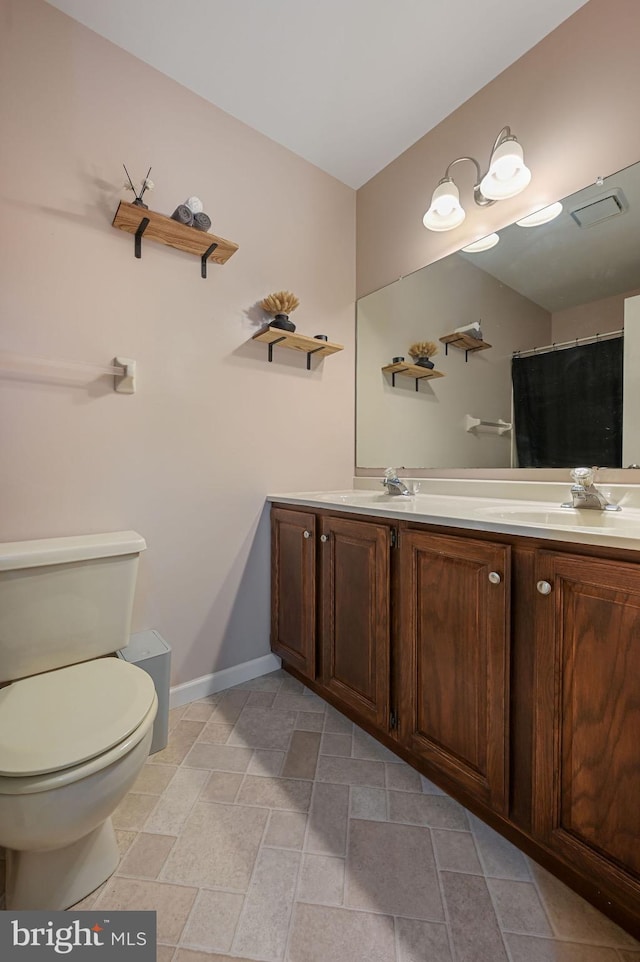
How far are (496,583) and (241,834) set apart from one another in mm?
967

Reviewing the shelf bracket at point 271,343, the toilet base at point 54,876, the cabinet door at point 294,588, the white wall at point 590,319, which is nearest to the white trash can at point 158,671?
the toilet base at point 54,876

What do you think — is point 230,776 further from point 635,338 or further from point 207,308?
point 635,338

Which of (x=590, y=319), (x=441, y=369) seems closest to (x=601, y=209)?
(x=590, y=319)

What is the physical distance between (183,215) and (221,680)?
1.93 metres

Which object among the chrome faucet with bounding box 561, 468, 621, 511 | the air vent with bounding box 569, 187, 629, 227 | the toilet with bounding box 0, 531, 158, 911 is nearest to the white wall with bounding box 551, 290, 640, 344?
the air vent with bounding box 569, 187, 629, 227

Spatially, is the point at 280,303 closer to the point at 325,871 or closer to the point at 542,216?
the point at 542,216

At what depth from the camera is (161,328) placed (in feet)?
5.20

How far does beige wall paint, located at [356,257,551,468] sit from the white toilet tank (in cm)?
133

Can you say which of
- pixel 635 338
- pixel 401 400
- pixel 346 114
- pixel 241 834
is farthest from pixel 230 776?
pixel 346 114

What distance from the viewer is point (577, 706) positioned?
2.77ft

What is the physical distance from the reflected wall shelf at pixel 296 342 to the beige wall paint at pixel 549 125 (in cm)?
56

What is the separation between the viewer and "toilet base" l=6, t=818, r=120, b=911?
2.85ft

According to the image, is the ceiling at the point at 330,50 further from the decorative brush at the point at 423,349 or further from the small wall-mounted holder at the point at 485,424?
the small wall-mounted holder at the point at 485,424

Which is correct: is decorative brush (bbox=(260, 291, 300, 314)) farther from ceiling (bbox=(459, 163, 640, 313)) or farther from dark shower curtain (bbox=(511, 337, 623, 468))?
dark shower curtain (bbox=(511, 337, 623, 468))
